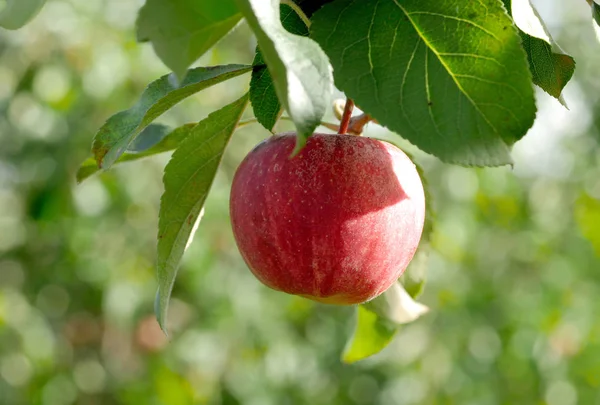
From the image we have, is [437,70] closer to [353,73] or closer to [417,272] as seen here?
[353,73]

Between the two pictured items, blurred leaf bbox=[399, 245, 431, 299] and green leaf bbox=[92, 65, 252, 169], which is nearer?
green leaf bbox=[92, 65, 252, 169]

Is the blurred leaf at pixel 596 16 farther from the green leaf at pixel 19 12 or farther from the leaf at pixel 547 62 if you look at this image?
the green leaf at pixel 19 12

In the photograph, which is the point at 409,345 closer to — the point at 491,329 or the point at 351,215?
the point at 491,329

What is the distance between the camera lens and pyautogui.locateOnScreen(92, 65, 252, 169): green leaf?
2.31 ft

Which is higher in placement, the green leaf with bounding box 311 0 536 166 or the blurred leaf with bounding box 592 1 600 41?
the green leaf with bounding box 311 0 536 166

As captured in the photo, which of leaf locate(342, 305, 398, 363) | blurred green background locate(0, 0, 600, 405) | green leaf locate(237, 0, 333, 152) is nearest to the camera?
green leaf locate(237, 0, 333, 152)

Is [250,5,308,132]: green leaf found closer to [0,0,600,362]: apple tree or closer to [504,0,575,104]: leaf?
[0,0,600,362]: apple tree

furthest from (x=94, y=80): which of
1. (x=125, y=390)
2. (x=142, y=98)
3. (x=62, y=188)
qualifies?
(x=142, y=98)

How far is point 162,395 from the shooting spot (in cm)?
294

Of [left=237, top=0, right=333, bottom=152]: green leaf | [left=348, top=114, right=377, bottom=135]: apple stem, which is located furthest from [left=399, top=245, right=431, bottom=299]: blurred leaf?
[left=237, top=0, right=333, bottom=152]: green leaf

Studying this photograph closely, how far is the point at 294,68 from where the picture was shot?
0.49 meters

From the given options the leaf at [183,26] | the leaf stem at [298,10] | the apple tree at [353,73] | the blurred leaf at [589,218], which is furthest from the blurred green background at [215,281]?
the leaf at [183,26]

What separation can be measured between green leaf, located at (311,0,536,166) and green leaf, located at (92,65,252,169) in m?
0.14

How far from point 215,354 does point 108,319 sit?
56cm
